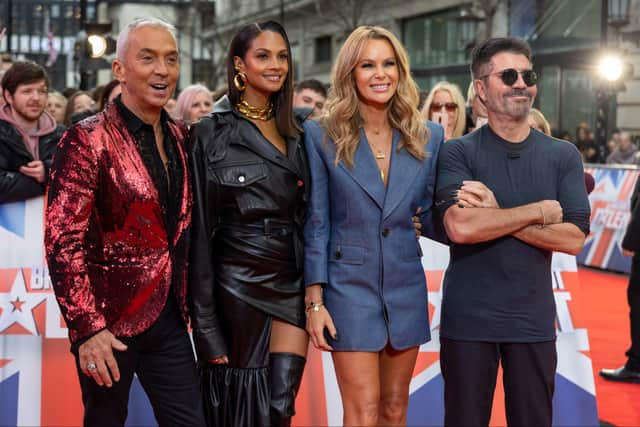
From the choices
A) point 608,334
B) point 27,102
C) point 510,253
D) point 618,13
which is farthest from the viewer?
point 618,13

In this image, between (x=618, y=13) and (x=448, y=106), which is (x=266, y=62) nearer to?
(x=448, y=106)

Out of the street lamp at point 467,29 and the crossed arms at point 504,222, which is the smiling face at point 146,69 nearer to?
the crossed arms at point 504,222

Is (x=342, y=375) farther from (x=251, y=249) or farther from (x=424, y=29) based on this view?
(x=424, y=29)

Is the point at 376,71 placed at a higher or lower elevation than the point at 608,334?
higher

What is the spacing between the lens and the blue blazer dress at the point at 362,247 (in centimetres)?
405

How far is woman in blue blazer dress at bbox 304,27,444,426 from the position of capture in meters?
4.05

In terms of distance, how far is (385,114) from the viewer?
4.25 metres

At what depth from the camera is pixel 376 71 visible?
13.5 feet

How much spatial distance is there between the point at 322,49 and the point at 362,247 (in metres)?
39.1

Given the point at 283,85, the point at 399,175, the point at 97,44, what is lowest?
the point at 399,175

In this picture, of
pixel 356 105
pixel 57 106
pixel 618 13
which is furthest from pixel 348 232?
pixel 618 13

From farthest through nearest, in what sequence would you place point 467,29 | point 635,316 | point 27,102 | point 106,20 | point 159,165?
point 106,20
point 467,29
point 635,316
point 27,102
point 159,165

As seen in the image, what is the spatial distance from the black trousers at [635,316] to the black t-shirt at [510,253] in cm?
425

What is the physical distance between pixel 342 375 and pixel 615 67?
60.8ft
